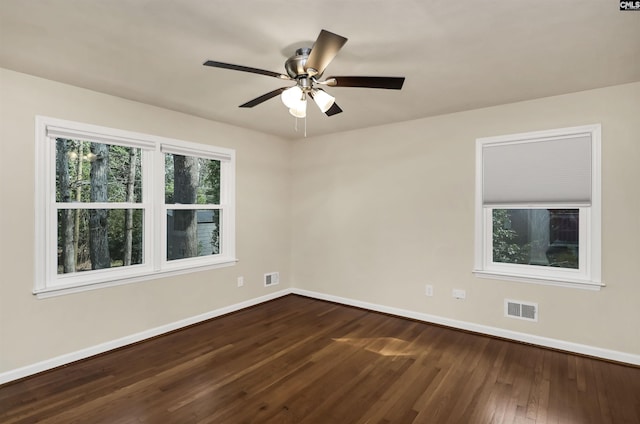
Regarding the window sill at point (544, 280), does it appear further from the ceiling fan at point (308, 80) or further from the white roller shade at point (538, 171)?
the ceiling fan at point (308, 80)

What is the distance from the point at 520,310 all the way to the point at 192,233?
12.5 feet

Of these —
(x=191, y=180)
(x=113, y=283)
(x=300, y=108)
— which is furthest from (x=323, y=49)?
(x=113, y=283)

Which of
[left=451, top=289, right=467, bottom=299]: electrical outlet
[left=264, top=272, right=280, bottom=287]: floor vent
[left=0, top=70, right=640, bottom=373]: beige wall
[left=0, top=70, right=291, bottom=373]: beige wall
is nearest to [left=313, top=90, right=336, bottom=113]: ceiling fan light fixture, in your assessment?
[left=0, top=70, right=640, bottom=373]: beige wall

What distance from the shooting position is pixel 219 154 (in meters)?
4.29

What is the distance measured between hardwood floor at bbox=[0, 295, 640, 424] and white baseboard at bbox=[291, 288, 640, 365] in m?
0.09

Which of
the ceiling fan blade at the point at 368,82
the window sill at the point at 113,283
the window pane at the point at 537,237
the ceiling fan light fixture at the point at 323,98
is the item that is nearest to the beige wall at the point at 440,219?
the window pane at the point at 537,237

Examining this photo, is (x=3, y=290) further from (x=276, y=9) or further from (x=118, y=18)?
(x=276, y=9)

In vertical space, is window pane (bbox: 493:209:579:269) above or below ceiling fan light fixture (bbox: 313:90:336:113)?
below

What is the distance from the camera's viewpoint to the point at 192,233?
4.18 meters

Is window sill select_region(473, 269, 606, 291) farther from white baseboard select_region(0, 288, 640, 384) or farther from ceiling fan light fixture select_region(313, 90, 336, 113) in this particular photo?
ceiling fan light fixture select_region(313, 90, 336, 113)

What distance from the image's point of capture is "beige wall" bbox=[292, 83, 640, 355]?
3014 mm

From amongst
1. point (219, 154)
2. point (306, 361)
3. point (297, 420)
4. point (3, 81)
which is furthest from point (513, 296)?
point (3, 81)

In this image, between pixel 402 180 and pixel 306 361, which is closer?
pixel 306 361

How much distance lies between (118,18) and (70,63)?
94cm
